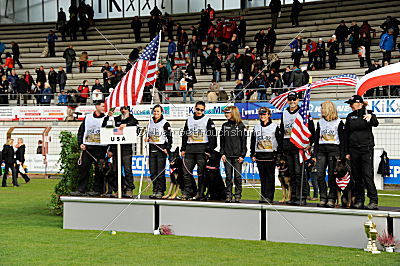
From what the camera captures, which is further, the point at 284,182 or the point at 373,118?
the point at 284,182

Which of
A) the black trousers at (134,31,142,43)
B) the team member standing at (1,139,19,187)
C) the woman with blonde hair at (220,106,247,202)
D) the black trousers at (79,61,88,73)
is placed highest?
the black trousers at (134,31,142,43)

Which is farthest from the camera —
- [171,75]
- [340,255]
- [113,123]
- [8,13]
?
[8,13]

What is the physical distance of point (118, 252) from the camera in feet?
37.5

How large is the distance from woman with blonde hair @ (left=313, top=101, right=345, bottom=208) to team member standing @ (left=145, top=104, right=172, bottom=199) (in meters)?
3.32

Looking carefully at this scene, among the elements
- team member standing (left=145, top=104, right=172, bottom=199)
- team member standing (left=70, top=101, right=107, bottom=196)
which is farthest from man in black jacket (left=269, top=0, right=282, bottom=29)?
team member standing (left=145, top=104, right=172, bottom=199)

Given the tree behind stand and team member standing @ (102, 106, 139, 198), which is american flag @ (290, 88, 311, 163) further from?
the tree behind stand

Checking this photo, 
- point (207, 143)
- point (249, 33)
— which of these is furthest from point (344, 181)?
point (249, 33)

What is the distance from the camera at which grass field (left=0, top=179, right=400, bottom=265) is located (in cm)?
1059

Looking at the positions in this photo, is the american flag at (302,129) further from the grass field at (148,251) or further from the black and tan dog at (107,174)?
the black and tan dog at (107,174)

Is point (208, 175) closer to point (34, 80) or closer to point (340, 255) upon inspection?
point (340, 255)

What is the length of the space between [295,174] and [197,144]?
210 cm

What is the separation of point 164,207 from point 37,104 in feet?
76.1

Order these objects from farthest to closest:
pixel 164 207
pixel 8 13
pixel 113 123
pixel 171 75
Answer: pixel 8 13, pixel 171 75, pixel 113 123, pixel 164 207

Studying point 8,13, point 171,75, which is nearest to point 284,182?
point 171,75
